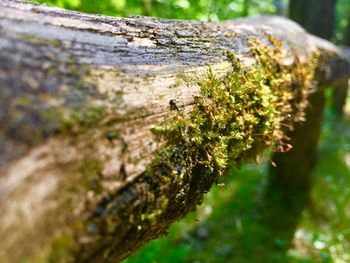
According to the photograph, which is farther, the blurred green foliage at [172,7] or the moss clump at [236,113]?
the blurred green foliage at [172,7]

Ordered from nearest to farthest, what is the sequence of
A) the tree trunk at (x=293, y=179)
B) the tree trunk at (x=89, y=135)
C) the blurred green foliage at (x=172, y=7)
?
the tree trunk at (x=89, y=135)
the blurred green foliage at (x=172, y=7)
the tree trunk at (x=293, y=179)

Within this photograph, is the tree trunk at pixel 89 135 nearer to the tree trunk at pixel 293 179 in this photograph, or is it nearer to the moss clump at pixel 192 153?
the moss clump at pixel 192 153

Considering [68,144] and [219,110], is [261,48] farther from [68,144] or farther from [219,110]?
[68,144]

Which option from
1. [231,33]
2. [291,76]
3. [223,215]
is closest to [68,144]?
[231,33]

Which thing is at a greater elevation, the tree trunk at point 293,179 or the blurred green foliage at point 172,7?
the blurred green foliage at point 172,7

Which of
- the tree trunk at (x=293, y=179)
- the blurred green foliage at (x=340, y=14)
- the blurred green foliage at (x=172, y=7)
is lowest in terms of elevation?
the tree trunk at (x=293, y=179)

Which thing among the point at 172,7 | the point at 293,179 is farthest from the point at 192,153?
the point at 293,179

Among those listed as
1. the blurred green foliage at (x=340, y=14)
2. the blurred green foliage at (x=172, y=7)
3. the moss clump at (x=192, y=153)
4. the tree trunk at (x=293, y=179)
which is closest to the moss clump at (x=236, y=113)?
the moss clump at (x=192, y=153)
